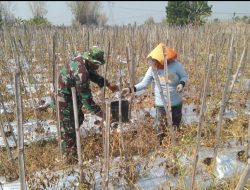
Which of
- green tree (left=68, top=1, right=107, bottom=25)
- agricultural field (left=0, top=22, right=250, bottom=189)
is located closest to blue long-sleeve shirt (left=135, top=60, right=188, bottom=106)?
agricultural field (left=0, top=22, right=250, bottom=189)

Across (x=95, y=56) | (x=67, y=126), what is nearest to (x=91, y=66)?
(x=95, y=56)

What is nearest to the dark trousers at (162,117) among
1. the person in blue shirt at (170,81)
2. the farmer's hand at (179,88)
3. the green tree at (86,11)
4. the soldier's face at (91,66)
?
the person in blue shirt at (170,81)

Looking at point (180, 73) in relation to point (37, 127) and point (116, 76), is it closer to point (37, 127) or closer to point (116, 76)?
point (37, 127)

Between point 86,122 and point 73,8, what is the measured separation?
38.6 meters

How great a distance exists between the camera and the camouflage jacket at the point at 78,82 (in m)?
2.99

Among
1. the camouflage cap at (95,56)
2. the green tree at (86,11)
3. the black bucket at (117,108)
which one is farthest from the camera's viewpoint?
the green tree at (86,11)

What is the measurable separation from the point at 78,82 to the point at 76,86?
3.7 inches

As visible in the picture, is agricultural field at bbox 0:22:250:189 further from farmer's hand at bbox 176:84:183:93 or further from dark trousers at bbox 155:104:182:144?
farmer's hand at bbox 176:84:183:93

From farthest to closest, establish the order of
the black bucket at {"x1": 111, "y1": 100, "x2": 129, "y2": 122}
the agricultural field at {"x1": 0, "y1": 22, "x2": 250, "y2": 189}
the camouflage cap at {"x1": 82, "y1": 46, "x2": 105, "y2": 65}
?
the black bucket at {"x1": 111, "y1": 100, "x2": 129, "y2": 122}
the camouflage cap at {"x1": 82, "y1": 46, "x2": 105, "y2": 65}
the agricultural field at {"x1": 0, "y1": 22, "x2": 250, "y2": 189}

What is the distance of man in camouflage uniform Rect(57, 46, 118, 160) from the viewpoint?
2990 mm

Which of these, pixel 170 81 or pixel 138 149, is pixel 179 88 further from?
pixel 138 149

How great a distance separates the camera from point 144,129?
10.8 feet

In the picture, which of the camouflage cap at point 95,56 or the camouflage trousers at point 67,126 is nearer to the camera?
the camouflage cap at point 95,56

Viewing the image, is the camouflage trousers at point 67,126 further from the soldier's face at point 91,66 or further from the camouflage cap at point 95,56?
the camouflage cap at point 95,56
